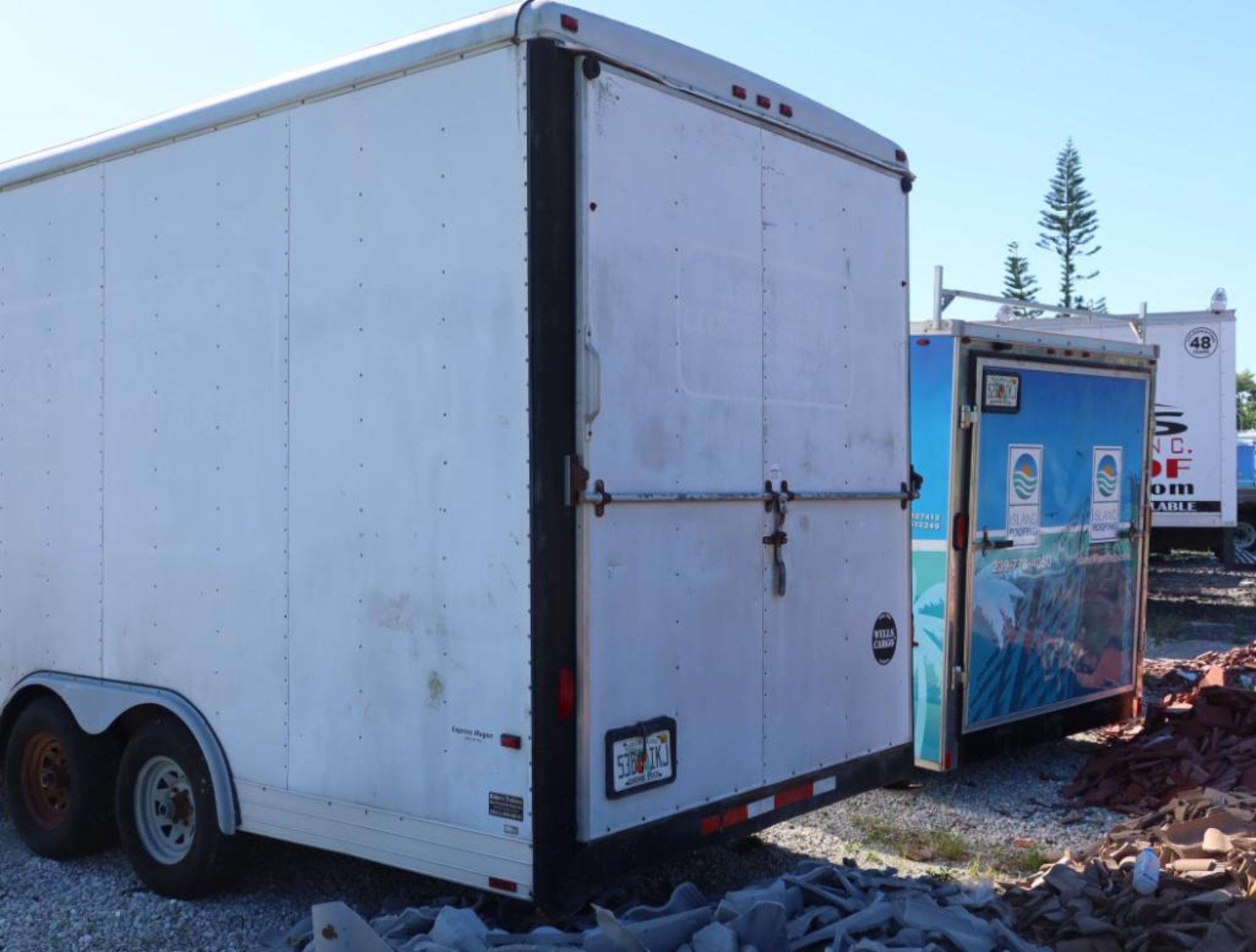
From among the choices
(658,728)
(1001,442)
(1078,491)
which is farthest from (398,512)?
(1078,491)

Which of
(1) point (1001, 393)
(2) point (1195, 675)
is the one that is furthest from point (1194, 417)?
(1) point (1001, 393)

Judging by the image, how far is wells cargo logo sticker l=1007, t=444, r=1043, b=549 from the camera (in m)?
7.61

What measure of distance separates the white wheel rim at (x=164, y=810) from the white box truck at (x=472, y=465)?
0.02m

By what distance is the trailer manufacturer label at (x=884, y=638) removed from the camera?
19.0 feet

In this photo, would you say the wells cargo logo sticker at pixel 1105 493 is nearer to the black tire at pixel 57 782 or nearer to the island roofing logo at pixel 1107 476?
the island roofing logo at pixel 1107 476

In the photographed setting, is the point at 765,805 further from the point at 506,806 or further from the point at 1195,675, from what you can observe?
the point at 1195,675

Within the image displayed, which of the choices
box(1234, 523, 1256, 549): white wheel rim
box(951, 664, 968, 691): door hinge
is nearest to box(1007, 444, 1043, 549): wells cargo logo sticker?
box(951, 664, 968, 691): door hinge

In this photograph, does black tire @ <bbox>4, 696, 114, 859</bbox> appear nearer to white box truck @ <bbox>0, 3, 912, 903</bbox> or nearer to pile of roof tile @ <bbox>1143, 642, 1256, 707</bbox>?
white box truck @ <bbox>0, 3, 912, 903</bbox>

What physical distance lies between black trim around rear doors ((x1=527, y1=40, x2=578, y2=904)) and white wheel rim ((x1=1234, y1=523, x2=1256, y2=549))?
20595 millimetres

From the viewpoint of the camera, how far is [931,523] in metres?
7.35

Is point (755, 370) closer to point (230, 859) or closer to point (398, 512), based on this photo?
point (398, 512)

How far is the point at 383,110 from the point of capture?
16.0 feet

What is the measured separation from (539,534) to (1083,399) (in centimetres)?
483

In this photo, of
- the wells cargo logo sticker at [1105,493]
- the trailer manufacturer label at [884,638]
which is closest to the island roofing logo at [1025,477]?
the wells cargo logo sticker at [1105,493]
